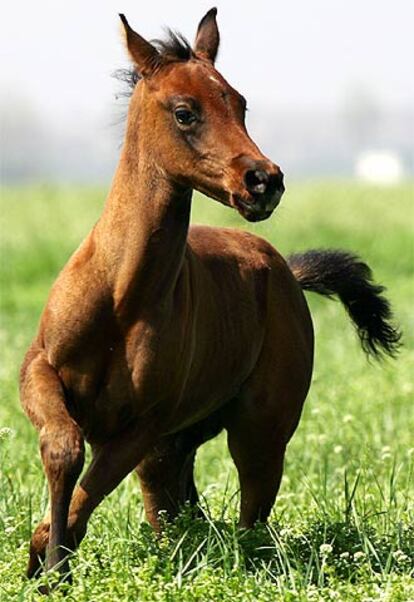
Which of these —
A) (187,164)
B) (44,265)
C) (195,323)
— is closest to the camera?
(187,164)

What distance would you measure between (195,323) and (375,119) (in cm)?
18779

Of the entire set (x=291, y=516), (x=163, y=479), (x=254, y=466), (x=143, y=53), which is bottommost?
(x=291, y=516)

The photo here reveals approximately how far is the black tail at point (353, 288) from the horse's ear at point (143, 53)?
88.0 inches

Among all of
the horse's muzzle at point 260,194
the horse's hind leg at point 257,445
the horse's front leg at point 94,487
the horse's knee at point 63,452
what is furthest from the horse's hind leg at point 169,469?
the horse's muzzle at point 260,194

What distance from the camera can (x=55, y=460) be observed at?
5727 mm

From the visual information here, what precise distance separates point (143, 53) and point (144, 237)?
0.74 metres

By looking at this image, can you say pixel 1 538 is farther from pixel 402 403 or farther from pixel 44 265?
pixel 44 265

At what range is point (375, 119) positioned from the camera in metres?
→ 191

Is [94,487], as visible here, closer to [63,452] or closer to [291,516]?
[63,452]

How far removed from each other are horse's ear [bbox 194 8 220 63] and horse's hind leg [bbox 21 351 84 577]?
1.54 m

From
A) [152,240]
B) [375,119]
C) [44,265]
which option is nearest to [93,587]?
[152,240]

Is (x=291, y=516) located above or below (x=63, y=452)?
below

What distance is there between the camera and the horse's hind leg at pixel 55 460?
5.72 m

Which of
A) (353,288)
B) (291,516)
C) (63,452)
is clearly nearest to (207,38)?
(63,452)
